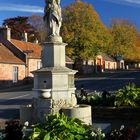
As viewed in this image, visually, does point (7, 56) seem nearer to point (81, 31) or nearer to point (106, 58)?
point (81, 31)

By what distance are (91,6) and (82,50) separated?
760 cm

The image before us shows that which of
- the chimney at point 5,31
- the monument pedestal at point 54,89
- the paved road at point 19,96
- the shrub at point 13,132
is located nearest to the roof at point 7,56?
the chimney at point 5,31

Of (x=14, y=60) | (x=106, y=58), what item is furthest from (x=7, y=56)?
(x=106, y=58)

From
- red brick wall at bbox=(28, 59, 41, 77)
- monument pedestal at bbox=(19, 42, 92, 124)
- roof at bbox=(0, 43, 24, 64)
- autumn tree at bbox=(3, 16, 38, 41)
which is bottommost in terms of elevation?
monument pedestal at bbox=(19, 42, 92, 124)

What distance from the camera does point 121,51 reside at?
93.4 metres

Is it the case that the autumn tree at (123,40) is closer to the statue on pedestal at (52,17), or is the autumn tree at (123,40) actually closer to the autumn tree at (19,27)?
the autumn tree at (19,27)

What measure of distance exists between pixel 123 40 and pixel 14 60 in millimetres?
50057

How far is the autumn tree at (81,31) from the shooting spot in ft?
201

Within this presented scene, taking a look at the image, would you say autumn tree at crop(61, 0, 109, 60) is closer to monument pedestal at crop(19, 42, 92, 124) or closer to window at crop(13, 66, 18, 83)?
window at crop(13, 66, 18, 83)

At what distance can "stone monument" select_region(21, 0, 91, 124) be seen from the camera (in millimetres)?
11859

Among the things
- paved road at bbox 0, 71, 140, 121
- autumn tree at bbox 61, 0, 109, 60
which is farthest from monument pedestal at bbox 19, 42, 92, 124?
autumn tree at bbox 61, 0, 109, 60

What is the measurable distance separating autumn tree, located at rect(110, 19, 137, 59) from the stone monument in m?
78.6

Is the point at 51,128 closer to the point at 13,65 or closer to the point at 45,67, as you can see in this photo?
the point at 45,67

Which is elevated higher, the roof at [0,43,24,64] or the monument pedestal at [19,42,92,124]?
the roof at [0,43,24,64]
